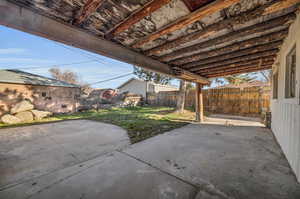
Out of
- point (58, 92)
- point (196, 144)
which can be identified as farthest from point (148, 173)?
point (58, 92)

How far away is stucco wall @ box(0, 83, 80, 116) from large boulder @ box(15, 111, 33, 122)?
2.66 ft

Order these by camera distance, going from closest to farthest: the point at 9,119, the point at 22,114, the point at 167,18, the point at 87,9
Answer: the point at 87,9, the point at 167,18, the point at 9,119, the point at 22,114

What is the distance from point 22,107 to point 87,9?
8.19 metres

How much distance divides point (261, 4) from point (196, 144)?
8.67ft

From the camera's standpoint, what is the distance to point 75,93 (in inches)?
Answer: 361

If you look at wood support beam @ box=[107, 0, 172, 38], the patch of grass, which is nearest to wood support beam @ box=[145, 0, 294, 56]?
wood support beam @ box=[107, 0, 172, 38]

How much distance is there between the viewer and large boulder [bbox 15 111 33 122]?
19.4 ft

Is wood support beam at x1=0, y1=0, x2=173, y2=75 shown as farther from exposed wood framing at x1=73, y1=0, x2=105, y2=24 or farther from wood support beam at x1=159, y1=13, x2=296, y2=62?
wood support beam at x1=159, y1=13, x2=296, y2=62

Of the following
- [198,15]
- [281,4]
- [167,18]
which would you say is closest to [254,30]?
[281,4]

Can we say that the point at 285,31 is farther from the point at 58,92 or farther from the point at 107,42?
the point at 58,92

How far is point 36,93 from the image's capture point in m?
7.23

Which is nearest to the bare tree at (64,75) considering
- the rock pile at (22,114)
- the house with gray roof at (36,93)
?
the house with gray roof at (36,93)

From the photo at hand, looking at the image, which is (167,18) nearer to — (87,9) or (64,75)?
(87,9)

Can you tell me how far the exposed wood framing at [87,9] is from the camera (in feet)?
4.07
